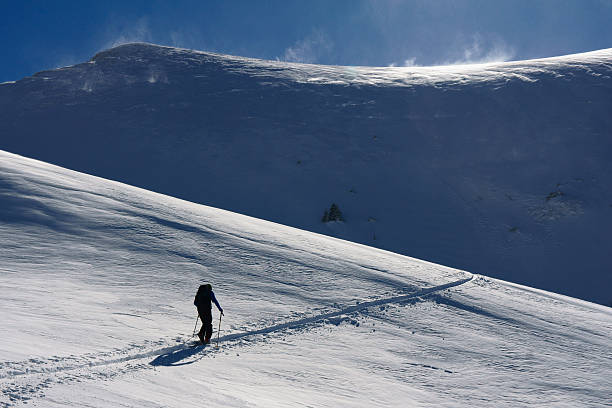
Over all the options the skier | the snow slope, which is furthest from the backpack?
the snow slope

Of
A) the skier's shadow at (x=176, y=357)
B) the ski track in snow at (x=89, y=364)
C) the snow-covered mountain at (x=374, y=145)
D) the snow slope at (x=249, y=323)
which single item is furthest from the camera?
the snow-covered mountain at (x=374, y=145)

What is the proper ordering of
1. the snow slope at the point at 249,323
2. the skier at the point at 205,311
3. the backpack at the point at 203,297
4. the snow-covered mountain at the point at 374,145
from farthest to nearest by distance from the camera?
the snow-covered mountain at the point at 374,145 → the backpack at the point at 203,297 → the skier at the point at 205,311 → the snow slope at the point at 249,323

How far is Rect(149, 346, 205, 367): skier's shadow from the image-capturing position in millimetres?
6925

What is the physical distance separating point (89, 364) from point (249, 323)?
3.22 m

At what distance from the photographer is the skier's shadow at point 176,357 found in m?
6.92

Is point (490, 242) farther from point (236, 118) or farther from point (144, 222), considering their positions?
point (236, 118)

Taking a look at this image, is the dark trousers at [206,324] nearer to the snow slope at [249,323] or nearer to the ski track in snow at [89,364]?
the ski track in snow at [89,364]

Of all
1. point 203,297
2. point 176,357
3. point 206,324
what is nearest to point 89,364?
point 176,357

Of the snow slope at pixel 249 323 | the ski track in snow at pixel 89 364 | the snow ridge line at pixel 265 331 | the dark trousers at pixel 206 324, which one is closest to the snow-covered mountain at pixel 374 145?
the snow ridge line at pixel 265 331

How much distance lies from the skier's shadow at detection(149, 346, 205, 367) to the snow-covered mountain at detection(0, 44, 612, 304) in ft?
61.1

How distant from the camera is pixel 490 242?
26.9 m

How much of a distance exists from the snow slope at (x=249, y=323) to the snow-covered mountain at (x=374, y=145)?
12631 millimetres

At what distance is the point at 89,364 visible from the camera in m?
6.29

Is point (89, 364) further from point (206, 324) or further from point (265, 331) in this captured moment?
point (265, 331)
